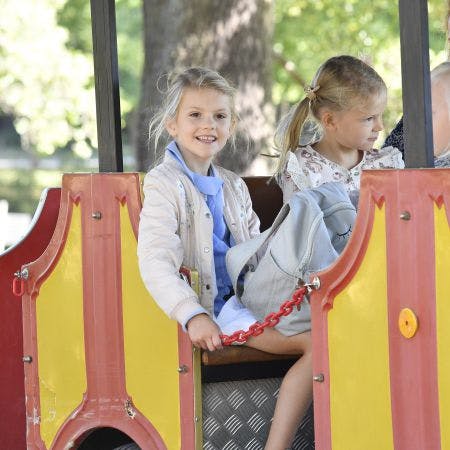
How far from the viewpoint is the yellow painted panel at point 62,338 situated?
3882 mm

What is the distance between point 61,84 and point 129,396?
40.4 ft

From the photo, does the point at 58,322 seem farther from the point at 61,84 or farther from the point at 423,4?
the point at 61,84

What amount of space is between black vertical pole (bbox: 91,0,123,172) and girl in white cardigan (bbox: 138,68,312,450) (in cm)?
16

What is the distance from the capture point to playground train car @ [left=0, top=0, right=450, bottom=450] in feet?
9.22

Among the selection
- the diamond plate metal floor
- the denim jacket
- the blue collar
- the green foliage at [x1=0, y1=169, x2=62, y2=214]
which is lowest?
the diamond plate metal floor

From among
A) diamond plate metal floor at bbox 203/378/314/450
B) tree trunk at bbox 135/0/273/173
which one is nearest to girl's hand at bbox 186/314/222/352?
diamond plate metal floor at bbox 203/378/314/450

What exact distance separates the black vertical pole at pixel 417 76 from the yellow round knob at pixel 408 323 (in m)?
0.37

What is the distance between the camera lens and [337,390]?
10.2 feet

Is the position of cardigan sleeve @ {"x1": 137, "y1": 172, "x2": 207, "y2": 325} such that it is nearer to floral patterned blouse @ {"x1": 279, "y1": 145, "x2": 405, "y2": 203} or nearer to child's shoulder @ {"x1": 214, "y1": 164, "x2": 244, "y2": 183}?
child's shoulder @ {"x1": 214, "y1": 164, "x2": 244, "y2": 183}

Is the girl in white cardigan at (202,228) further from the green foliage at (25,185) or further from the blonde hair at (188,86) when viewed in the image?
the green foliage at (25,185)

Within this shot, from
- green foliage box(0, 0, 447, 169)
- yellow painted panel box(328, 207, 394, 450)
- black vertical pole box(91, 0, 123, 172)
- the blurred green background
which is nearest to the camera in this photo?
yellow painted panel box(328, 207, 394, 450)

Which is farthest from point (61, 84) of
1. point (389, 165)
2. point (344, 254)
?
point (344, 254)

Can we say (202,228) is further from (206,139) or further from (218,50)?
(218,50)

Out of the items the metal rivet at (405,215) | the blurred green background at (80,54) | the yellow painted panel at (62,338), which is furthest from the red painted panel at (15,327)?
the blurred green background at (80,54)
